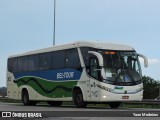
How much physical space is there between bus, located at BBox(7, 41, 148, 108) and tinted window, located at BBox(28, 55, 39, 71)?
138 millimetres

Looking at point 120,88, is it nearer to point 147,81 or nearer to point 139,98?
point 139,98

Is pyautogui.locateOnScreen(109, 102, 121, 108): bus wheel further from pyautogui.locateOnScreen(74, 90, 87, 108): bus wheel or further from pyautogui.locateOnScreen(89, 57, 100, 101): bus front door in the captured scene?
pyautogui.locateOnScreen(89, 57, 100, 101): bus front door

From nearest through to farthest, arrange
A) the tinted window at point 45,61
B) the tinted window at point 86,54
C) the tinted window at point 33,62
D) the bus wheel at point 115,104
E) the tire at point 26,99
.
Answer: the tinted window at point 86,54, the bus wheel at point 115,104, the tinted window at point 45,61, the tinted window at point 33,62, the tire at point 26,99

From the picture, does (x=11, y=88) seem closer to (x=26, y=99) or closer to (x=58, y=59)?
(x=26, y=99)

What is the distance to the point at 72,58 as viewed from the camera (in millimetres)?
22609

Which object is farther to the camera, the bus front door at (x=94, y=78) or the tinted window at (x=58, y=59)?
the tinted window at (x=58, y=59)

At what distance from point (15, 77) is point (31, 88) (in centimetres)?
249

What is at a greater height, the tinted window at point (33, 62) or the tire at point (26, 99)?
the tinted window at point (33, 62)

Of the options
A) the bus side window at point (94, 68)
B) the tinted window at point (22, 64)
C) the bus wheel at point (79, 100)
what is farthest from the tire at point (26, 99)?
the bus side window at point (94, 68)

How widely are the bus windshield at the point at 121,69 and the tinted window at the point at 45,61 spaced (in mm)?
5127

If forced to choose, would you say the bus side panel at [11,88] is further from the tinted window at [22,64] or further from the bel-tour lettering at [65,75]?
the bel-tour lettering at [65,75]

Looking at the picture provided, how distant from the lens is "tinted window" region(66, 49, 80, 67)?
22156mm

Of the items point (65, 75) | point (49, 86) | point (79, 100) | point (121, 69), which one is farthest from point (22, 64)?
point (121, 69)

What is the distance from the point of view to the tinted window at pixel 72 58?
2216 centimetres
